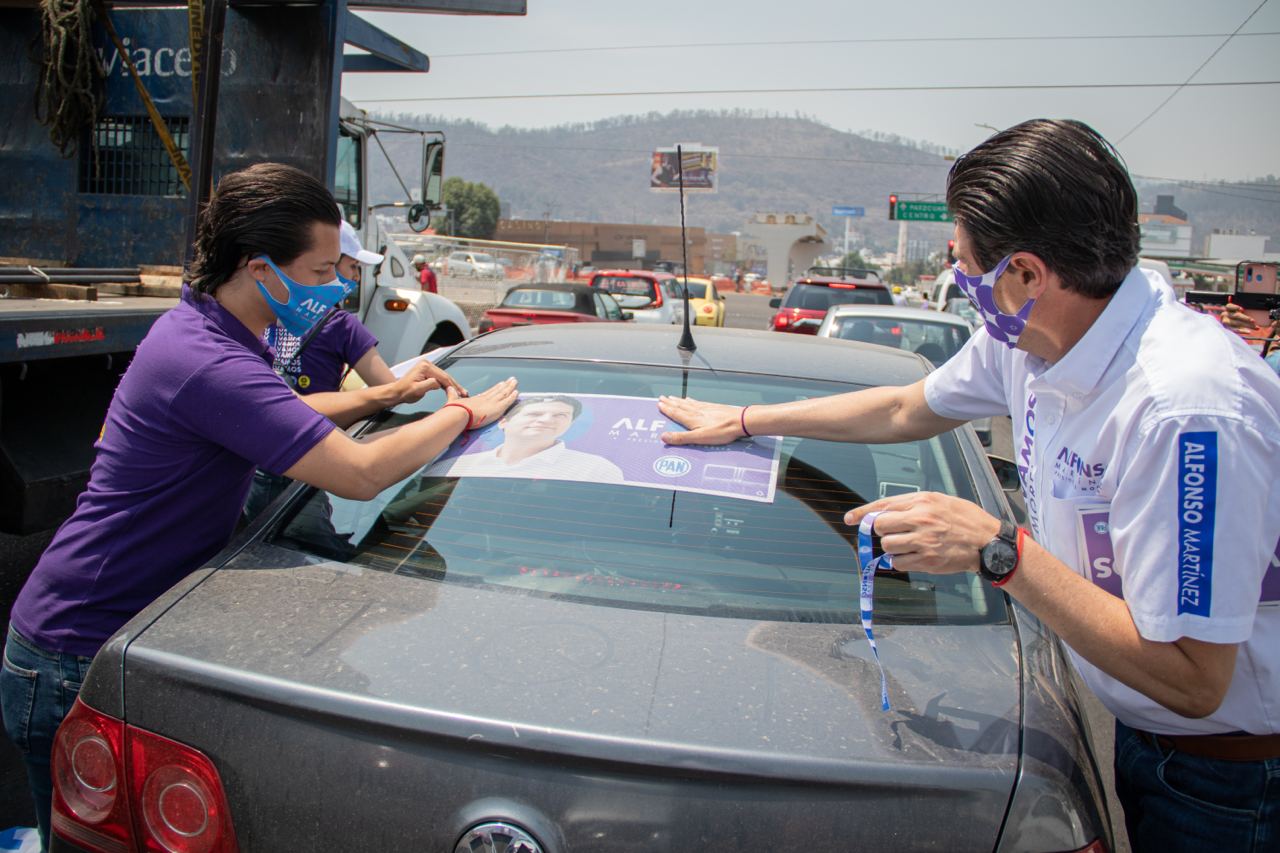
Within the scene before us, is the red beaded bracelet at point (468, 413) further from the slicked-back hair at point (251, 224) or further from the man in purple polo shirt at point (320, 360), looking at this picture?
the man in purple polo shirt at point (320, 360)

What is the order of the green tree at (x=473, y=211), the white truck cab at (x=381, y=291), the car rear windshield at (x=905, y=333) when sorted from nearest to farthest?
the white truck cab at (x=381, y=291)
the car rear windshield at (x=905, y=333)
the green tree at (x=473, y=211)

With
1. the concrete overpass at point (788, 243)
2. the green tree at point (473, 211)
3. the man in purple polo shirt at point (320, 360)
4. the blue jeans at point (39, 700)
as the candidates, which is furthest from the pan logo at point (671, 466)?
the green tree at point (473, 211)

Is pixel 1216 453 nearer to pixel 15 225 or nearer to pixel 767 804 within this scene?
pixel 767 804

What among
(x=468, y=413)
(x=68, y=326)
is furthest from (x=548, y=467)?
(x=68, y=326)

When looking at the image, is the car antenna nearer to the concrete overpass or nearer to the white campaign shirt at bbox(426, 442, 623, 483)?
the white campaign shirt at bbox(426, 442, 623, 483)

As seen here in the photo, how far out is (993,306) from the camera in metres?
1.80

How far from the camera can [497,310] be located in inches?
550

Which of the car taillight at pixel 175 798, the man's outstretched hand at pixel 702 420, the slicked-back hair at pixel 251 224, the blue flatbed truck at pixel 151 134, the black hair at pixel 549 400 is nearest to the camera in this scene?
the car taillight at pixel 175 798

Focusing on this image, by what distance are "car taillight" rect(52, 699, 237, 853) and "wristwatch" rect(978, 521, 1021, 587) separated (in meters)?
1.29

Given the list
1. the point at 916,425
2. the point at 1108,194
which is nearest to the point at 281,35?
the point at 916,425

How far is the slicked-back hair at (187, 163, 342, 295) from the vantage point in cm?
212

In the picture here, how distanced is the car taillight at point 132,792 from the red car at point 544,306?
11.8m

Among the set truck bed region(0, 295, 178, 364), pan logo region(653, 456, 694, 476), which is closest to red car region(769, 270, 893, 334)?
truck bed region(0, 295, 178, 364)

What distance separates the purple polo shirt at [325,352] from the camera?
3.53 meters
